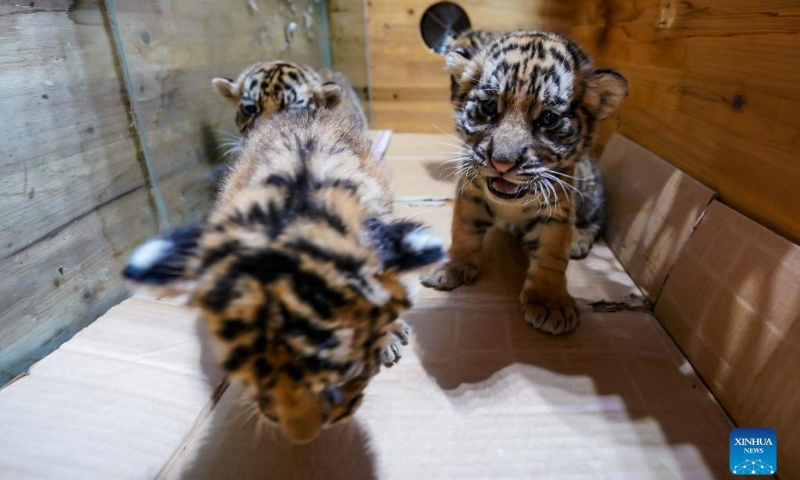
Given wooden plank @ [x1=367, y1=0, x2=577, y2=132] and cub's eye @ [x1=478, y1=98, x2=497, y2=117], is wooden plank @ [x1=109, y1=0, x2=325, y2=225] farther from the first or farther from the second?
cub's eye @ [x1=478, y1=98, x2=497, y2=117]

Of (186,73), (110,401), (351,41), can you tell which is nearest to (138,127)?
(186,73)

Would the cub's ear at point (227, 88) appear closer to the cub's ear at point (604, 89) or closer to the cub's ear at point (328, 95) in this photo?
the cub's ear at point (328, 95)

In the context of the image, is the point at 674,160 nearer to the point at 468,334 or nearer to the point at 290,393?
the point at 468,334

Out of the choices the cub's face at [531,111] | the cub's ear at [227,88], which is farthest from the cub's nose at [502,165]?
the cub's ear at [227,88]

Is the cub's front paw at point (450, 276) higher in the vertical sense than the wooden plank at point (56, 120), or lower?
lower

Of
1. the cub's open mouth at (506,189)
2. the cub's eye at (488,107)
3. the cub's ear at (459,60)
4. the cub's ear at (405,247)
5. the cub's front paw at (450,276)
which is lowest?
the cub's front paw at (450,276)

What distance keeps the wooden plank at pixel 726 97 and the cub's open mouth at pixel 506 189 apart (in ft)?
2.49

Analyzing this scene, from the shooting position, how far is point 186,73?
244 cm

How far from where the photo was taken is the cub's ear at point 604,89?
1.68 metres

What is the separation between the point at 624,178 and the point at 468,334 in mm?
1307

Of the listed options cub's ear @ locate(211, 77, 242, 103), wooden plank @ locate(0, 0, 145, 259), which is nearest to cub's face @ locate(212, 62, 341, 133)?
cub's ear @ locate(211, 77, 242, 103)

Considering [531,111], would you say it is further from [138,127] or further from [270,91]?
[138,127]

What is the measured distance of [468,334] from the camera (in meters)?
1.83

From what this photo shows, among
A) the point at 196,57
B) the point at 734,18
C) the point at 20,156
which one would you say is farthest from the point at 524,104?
the point at 196,57
